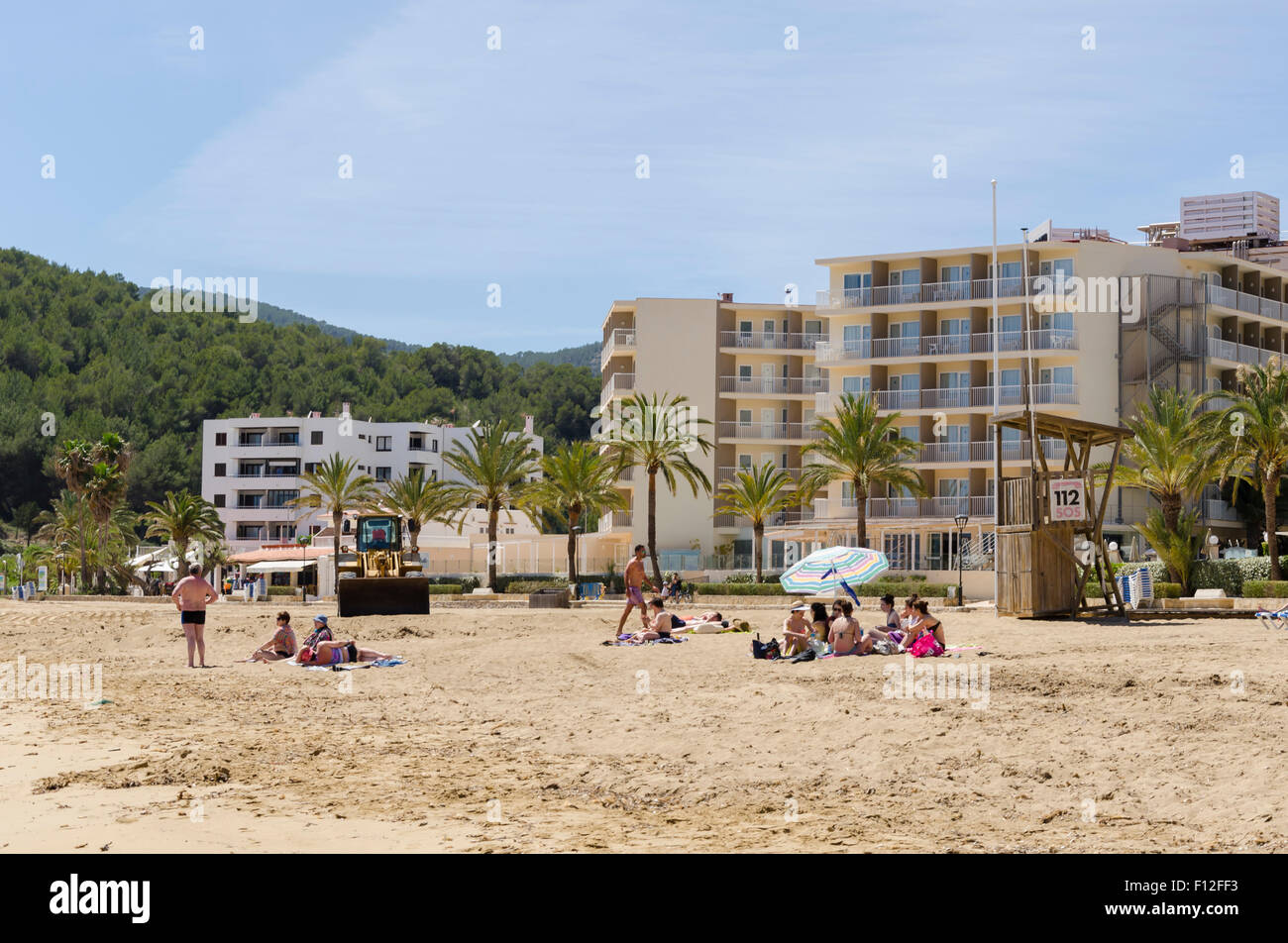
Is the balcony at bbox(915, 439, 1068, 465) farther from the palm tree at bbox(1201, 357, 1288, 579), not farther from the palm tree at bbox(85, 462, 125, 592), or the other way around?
the palm tree at bbox(85, 462, 125, 592)

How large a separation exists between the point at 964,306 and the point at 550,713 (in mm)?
51655

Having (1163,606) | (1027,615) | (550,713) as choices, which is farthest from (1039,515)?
(550,713)

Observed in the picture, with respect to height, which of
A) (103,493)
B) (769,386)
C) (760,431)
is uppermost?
(769,386)

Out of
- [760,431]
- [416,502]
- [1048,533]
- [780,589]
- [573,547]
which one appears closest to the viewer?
[1048,533]

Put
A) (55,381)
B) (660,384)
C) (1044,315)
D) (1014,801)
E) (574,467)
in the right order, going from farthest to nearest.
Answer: (55,381) < (660,384) < (1044,315) < (574,467) < (1014,801)

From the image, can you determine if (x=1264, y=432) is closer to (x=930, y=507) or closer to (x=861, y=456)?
(x=861, y=456)

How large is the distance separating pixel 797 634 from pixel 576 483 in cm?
3876

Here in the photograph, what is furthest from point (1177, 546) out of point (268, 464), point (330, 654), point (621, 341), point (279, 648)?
point (268, 464)

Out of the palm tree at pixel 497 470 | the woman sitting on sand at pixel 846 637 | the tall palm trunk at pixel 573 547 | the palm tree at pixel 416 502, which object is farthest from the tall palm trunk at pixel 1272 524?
the palm tree at pixel 416 502

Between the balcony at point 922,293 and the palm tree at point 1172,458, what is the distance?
1587 cm

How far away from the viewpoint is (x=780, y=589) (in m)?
49.4

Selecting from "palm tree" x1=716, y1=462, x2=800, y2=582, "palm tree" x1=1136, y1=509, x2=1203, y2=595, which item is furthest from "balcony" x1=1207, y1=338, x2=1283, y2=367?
"palm tree" x1=1136, y1=509, x2=1203, y2=595
